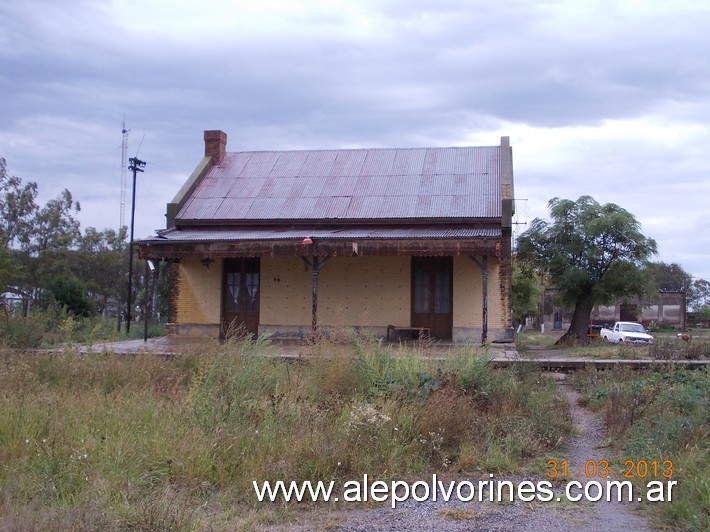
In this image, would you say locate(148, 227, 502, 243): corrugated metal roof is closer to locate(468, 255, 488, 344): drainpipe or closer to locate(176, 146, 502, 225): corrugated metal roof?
locate(176, 146, 502, 225): corrugated metal roof

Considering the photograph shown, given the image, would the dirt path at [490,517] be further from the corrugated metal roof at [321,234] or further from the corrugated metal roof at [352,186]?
the corrugated metal roof at [352,186]

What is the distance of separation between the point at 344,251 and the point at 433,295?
3.45 m

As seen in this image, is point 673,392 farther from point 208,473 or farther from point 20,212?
point 20,212

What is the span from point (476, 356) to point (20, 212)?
43.8 metres

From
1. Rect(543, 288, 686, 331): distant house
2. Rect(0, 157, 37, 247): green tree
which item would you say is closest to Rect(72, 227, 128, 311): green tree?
Rect(0, 157, 37, 247): green tree

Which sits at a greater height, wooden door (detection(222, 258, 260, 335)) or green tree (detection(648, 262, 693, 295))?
green tree (detection(648, 262, 693, 295))

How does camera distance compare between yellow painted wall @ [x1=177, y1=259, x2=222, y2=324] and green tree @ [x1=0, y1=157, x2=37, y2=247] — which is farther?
green tree @ [x1=0, y1=157, x2=37, y2=247]

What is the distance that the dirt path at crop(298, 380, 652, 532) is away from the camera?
517 cm

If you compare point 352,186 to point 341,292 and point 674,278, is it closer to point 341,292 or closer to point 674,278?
point 341,292

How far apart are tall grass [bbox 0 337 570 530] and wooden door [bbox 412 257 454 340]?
32.1 feet

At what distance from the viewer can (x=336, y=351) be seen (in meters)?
9.23

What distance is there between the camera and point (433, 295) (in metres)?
19.7

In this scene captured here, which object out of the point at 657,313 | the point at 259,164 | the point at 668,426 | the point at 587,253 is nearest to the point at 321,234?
the point at 259,164

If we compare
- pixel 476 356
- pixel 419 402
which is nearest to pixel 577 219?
pixel 476 356
